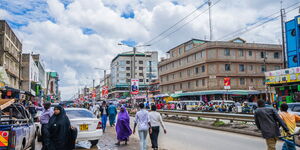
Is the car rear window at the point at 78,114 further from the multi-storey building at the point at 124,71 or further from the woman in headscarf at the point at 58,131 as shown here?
the multi-storey building at the point at 124,71

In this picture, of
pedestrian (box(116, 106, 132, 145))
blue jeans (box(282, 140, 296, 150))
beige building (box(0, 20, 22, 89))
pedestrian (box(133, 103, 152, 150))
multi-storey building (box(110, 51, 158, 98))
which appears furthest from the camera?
multi-storey building (box(110, 51, 158, 98))

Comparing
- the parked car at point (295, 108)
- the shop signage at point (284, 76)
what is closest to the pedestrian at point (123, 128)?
the parked car at point (295, 108)

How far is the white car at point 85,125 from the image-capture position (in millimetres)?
10016

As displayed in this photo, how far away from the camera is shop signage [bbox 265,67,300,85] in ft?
96.7

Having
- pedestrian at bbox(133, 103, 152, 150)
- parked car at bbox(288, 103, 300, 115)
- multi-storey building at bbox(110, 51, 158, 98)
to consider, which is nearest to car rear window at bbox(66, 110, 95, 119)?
pedestrian at bbox(133, 103, 152, 150)

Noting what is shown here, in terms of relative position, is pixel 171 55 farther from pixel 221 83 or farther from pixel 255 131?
pixel 255 131

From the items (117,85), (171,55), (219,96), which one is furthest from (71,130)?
(117,85)

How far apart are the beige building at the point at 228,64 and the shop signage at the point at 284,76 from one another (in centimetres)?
1664

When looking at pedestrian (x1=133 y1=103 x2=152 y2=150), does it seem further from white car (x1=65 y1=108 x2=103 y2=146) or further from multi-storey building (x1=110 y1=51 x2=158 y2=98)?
multi-storey building (x1=110 y1=51 x2=158 y2=98)

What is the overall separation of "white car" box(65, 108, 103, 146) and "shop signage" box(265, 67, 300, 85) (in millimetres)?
25831

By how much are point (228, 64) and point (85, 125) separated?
46075 millimetres

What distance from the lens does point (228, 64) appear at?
52688 millimetres

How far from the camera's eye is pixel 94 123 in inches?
411

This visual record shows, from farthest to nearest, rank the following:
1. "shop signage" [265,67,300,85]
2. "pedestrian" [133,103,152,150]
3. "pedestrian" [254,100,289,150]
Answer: "shop signage" [265,67,300,85], "pedestrian" [133,103,152,150], "pedestrian" [254,100,289,150]
